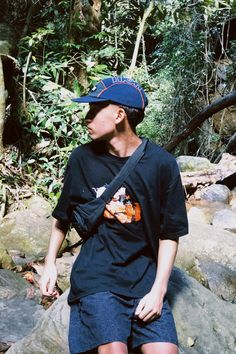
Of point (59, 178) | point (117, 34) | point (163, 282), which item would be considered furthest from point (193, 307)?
point (117, 34)

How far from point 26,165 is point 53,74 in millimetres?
1486

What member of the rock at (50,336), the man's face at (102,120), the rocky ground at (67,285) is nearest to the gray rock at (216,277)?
the rocky ground at (67,285)

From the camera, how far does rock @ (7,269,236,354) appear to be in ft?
6.77

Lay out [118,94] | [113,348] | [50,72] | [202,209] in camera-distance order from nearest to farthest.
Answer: [113,348], [118,94], [50,72], [202,209]

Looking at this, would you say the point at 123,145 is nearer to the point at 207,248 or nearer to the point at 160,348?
the point at 160,348

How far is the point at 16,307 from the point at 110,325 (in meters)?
1.97

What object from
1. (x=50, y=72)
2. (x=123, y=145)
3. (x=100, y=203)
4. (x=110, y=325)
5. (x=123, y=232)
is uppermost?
(x=123, y=145)

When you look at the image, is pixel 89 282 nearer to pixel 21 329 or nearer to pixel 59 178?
pixel 21 329

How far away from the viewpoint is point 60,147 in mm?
6090

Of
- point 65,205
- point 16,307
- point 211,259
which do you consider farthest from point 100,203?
point 211,259

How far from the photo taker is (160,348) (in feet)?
5.44

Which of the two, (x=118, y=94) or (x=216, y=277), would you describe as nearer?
(x=118, y=94)

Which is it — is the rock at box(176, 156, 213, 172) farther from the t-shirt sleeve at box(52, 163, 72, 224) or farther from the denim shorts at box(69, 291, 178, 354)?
the denim shorts at box(69, 291, 178, 354)

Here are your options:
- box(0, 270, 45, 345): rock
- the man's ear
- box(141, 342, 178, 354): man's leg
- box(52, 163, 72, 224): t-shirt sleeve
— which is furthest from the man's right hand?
box(0, 270, 45, 345): rock
